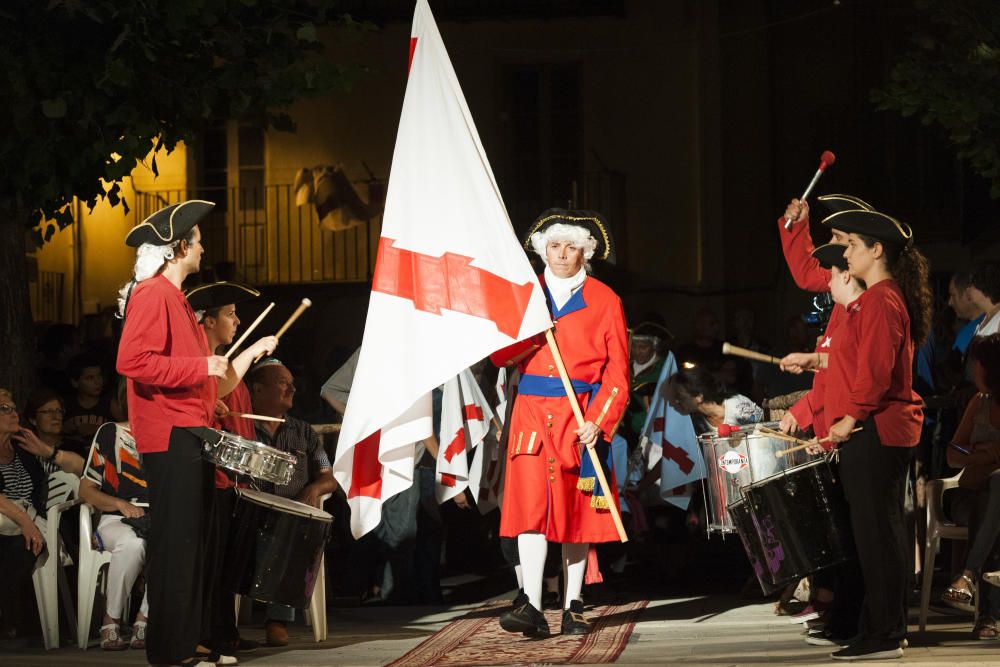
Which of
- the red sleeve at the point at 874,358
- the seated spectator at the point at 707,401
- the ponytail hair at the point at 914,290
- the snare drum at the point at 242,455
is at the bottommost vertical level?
the snare drum at the point at 242,455

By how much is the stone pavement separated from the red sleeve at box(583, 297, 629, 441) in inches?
43.4

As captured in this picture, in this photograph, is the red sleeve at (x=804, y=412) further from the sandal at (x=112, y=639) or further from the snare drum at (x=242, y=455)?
the sandal at (x=112, y=639)

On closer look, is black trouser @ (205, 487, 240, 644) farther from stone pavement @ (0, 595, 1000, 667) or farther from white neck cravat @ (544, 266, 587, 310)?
white neck cravat @ (544, 266, 587, 310)

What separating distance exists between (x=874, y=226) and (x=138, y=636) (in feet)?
14.0

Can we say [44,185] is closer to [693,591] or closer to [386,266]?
[386,266]

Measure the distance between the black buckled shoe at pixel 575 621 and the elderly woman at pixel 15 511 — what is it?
2857 mm

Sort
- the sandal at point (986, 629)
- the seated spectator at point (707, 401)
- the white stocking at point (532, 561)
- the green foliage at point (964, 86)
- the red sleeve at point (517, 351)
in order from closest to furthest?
the sandal at point (986, 629)
the white stocking at point (532, 561)
the red sleeve at point (517, 351)
the seated spectator at point (707, 401)
the green foliage at point (964, 86)

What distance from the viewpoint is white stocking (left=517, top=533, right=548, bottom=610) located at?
317 inches

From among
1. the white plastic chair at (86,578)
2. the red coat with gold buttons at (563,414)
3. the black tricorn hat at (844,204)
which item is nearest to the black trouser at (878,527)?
the black tricorn hat at (844,204)

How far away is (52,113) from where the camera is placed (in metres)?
8.74

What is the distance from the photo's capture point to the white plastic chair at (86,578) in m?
8.52

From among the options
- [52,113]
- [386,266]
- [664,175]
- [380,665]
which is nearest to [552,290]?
[386,266]

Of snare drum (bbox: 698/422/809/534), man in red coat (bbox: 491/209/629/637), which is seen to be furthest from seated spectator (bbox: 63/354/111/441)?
snare drum (bbox: 698/422/809/534)

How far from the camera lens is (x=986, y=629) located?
7.59 meters
